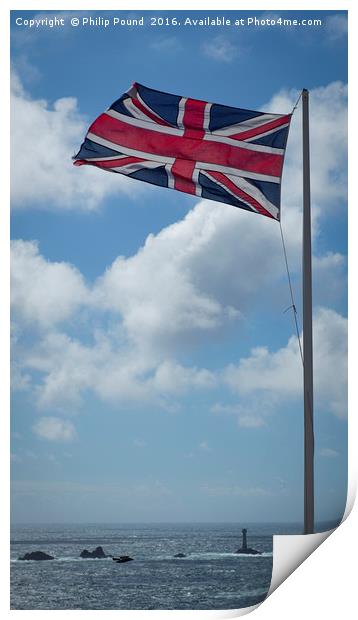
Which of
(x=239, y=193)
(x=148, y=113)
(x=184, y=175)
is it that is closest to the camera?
(x=239, y=193)

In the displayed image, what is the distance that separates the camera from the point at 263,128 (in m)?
7.85

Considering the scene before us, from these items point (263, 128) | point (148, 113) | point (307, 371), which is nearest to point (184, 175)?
point (148, 113)

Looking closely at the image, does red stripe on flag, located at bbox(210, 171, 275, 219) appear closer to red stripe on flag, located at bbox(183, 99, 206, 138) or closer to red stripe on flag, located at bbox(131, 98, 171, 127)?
red stripe on flag, located at bbox(183, 99, 206, 138)

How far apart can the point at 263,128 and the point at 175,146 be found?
2.64ft

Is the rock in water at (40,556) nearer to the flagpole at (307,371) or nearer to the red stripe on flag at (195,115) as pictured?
the flagpole at (307,371)

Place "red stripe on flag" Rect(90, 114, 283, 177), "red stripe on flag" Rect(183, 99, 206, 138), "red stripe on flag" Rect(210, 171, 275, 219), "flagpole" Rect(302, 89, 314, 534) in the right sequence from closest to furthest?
"flagpole" Rect(302, 89, 314, 534) < "red stripe on flag" Rect(210, 171, 275, 219) < "red stripe on flag" Rect(90, 114, 283, 177) < "red stripe on flag" Rect(183, 99, 206, 138)

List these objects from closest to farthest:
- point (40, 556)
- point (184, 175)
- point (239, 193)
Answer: point (239, 193), point (184, 175), point (40, 556)

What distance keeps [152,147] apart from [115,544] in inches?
1590

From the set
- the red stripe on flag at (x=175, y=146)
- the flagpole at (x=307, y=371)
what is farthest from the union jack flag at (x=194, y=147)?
the flagpole at (x=307, y=371)

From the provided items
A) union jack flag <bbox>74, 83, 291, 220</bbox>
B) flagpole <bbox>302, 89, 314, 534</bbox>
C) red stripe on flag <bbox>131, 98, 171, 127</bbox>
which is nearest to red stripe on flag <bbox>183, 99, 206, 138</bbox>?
union jack flag <bbox>74, 83, 291, 220</bbox>

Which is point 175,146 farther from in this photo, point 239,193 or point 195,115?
point 239,193

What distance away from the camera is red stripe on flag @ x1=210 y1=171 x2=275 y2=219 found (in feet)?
25.4

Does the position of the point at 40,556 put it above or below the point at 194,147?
below

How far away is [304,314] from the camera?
23.9ft
